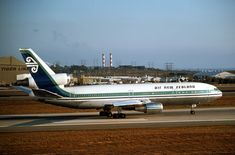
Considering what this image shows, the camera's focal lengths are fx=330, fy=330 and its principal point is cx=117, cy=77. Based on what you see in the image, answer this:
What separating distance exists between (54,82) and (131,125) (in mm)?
10260

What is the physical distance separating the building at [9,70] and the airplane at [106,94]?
290 ft

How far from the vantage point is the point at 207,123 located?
94.6ft

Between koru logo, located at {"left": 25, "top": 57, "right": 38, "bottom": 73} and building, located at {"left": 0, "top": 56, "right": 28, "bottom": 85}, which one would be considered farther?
building, located at {"left": 0, "top": 56, "right": 28, "bottom": 85}

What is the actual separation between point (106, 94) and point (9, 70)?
307 feet

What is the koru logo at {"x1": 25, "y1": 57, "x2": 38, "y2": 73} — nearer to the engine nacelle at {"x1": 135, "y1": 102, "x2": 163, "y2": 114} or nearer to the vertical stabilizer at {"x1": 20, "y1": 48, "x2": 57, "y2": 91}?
the vertical stabilizer at {"x1": 20, "y1": 48, "x2": 57, "y2": 91}

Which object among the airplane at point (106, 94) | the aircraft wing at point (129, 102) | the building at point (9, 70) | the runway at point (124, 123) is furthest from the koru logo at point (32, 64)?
the building at point (9, 70)

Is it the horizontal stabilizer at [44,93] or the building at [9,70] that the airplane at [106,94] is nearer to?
the horizontal stabilizer at [44,93]

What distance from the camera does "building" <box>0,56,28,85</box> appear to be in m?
119

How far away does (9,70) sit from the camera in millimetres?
119688

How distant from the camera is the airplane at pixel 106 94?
33562 millimetres

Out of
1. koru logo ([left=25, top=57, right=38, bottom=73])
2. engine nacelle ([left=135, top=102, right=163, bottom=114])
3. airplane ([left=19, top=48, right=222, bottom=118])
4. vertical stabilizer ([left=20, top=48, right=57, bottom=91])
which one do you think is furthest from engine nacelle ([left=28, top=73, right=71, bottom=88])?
engine nacelle ([left=135, top=102, right=163, bottom=114])

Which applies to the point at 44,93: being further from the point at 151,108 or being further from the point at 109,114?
the point at 151,108

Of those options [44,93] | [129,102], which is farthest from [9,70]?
[129,102]

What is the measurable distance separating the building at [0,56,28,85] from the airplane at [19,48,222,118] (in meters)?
88.5
